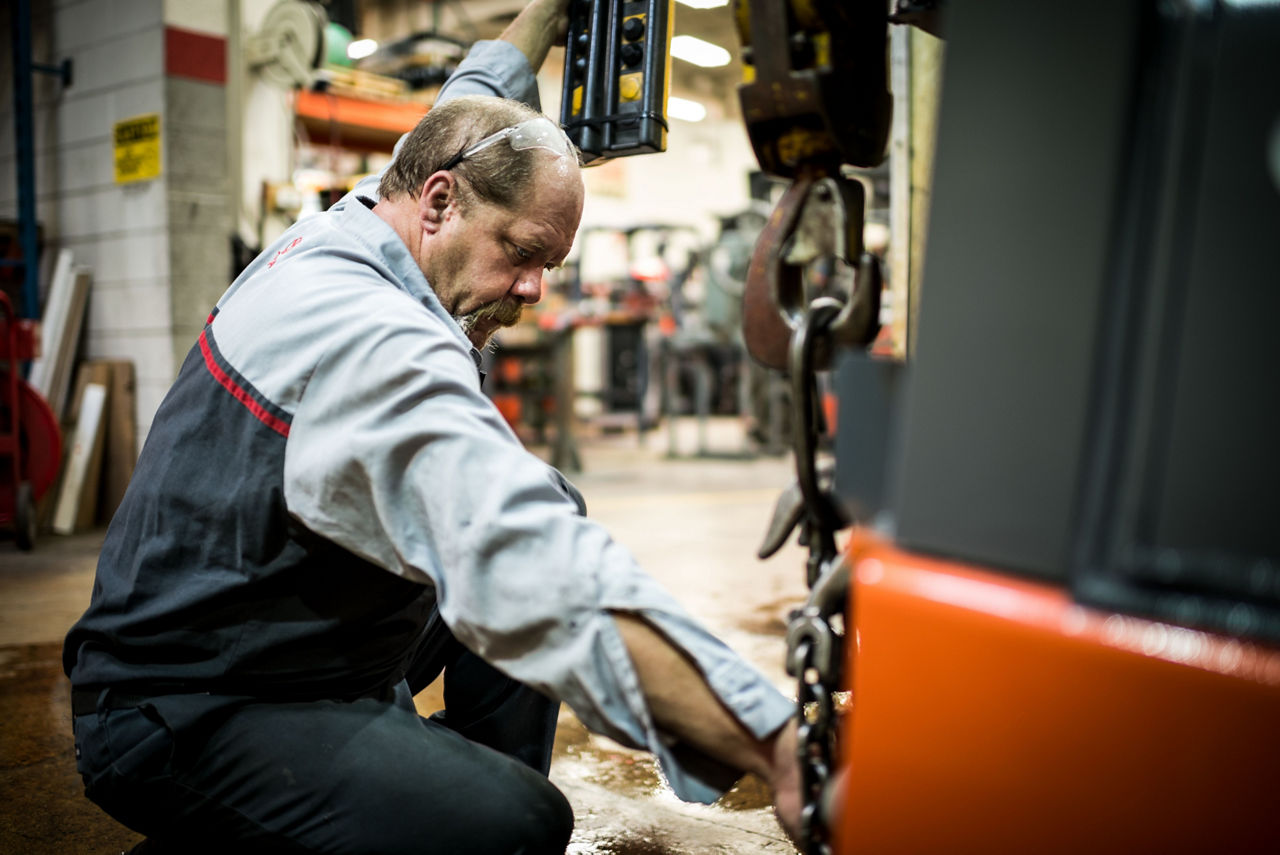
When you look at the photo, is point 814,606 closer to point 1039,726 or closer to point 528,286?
point 1039,726

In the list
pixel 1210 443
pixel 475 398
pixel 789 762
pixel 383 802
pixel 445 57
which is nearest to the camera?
pixel 1210 443

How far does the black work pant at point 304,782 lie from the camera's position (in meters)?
1.05

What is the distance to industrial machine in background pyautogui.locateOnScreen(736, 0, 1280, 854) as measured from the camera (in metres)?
0.57

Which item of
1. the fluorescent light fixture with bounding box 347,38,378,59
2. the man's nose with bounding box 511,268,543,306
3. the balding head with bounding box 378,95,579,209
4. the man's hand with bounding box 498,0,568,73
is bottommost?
the man's nose with bounding box 511,268,543,306

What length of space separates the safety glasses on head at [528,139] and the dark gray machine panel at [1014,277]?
691mm

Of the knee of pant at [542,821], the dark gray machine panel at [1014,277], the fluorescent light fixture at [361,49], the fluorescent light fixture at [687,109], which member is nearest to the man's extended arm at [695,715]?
the dark gray machine panel at [1014,277]

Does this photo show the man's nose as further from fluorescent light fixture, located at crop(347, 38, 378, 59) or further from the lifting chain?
fluorescent light fixture, located at crop(347, 38, 378, 59)

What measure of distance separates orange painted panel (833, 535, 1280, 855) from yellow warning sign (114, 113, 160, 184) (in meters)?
4.69

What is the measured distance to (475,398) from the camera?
0.91m

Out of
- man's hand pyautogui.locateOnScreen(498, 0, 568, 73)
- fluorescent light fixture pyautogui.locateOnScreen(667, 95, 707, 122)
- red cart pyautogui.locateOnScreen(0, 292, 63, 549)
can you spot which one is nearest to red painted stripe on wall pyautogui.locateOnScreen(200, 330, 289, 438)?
man's hand pyautogui.locateOnScreen(498, 0, 568, 73)

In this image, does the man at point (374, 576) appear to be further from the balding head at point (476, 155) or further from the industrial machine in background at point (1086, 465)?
the industrial machine in background at point (1086, 465)

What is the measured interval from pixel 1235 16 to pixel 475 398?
0.65 m

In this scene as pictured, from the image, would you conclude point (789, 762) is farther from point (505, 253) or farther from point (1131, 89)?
point (505, 253)

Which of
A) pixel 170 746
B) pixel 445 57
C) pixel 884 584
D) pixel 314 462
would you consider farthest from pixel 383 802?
pixel 445 57
